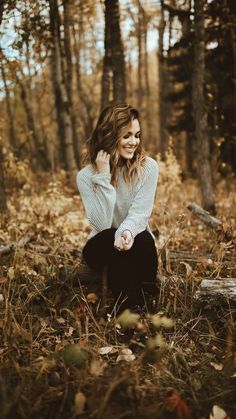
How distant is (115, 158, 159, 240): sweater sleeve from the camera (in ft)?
9.89

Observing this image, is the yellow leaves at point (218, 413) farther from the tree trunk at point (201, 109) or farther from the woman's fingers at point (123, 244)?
the tree trunk at point (201, 109)

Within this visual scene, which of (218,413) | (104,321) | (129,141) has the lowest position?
(218,413)

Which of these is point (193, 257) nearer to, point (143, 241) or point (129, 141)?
point (143, 241)

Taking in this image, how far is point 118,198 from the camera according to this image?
338cm

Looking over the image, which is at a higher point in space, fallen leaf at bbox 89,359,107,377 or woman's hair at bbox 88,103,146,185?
woman's hair at bbox 88,103,146,185

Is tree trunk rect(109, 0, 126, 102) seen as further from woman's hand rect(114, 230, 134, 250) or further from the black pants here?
woman's hand rect(114, 230, 134, 250)

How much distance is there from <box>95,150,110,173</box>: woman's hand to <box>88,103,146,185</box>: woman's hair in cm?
7

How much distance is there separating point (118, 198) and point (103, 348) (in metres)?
1.29

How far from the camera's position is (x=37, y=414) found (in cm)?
196

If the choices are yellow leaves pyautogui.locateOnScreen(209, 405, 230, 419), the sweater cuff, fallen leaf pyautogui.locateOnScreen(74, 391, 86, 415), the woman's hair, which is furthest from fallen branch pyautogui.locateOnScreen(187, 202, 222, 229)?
fallen leaf pyautogui.locateOnScreen(74, 391, 86, 415)

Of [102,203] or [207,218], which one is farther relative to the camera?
[207,218]

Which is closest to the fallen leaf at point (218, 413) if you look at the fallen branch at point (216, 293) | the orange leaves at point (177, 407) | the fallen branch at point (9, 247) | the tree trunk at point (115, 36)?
the orange leaves at point (177, 407)

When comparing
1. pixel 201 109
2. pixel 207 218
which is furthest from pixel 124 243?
pixel 201 109

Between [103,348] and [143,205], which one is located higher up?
[143,205]
